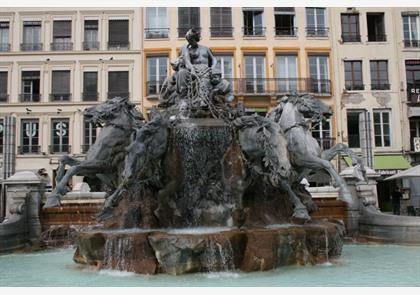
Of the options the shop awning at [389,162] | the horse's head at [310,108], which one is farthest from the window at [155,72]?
the horse's head at [310,108]

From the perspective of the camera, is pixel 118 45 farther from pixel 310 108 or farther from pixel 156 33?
pixel 310 108

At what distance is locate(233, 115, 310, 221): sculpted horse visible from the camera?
30.2ft

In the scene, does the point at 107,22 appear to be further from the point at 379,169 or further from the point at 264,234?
the point at 264,234

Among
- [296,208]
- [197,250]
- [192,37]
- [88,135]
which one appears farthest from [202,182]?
[88,135]

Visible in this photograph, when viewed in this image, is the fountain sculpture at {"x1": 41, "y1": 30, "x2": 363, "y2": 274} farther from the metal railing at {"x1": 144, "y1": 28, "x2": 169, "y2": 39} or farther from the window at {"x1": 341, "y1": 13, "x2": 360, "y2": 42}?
the window at {"x1": 341, "y1": 13, "x2": 360, "y2": 42}

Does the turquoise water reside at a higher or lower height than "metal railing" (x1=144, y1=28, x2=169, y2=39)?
lower

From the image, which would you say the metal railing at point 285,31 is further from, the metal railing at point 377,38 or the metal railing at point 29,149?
the metal railing at point 29,149

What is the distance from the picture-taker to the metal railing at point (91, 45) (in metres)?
33.2

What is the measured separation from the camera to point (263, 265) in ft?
24.8

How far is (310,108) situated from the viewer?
10719 mm

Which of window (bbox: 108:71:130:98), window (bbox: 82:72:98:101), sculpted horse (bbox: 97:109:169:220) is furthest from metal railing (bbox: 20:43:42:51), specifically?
sculpted horse (bbox: 97:109:169:220)

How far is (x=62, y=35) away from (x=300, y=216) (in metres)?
28.3

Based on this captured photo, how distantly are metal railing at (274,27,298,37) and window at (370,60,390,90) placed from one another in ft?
18.2

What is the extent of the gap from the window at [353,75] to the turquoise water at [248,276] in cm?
2511
